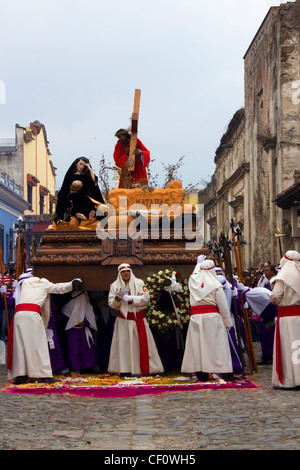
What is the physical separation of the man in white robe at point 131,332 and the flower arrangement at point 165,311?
13cm

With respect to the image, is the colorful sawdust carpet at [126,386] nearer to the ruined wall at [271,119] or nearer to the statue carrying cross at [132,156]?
the statue carrying cross at [132,156]

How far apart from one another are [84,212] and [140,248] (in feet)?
3.98

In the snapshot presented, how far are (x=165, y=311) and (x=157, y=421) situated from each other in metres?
3.32

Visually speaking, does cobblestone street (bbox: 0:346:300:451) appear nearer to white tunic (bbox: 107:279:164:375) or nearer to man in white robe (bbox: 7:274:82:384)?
man in white robe (bbox: 7:274:82:384)

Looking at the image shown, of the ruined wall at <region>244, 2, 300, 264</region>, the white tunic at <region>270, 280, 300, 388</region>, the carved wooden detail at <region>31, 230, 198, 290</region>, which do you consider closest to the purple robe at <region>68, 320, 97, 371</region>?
the carved wooden detail at <region>31, 230, 198, 290</region>

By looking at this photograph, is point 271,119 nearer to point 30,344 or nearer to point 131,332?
point 131,332

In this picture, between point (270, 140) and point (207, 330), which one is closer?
point (207, 330)

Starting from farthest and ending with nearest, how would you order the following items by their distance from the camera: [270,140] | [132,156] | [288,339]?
[270,140] < [132,156] < [288,339]

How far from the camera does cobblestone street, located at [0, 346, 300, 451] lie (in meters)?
5.35

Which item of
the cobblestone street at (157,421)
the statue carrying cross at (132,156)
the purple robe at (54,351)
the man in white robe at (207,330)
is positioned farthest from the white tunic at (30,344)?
the statue carrying cross at (132,156)

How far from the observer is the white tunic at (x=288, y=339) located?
800cm

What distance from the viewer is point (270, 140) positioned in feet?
70.9

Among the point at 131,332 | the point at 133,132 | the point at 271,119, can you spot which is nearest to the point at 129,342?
the point at 131,332

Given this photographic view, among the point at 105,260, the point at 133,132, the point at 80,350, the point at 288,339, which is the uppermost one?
the point at 133,132
